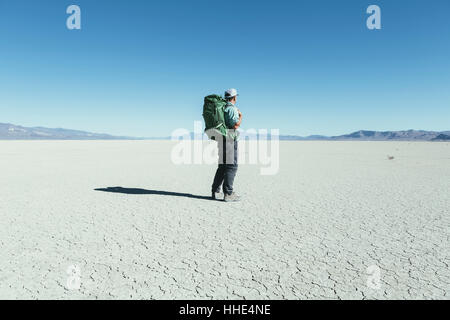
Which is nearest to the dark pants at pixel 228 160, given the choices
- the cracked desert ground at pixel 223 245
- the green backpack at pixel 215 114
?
the green backpack at pixel 215 114

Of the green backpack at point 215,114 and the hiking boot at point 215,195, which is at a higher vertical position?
the green backpack at point 215,114

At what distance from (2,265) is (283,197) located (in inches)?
183

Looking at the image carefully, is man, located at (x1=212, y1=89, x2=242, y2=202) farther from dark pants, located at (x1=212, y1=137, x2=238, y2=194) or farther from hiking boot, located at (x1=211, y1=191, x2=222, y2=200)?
hiking boot, located at (x1=211, y1=191, x2=222, y2=200)

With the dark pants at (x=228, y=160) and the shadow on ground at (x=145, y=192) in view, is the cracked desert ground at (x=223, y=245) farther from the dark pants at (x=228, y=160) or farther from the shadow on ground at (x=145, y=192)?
the dark pants at (x=228, y=160)

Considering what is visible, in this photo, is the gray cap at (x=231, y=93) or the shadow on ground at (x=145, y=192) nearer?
the gray cap at (x=231, y=93)

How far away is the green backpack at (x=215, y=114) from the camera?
5.21m

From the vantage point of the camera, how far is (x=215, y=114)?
5211 millimetres

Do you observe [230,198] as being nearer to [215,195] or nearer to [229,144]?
[215,195]

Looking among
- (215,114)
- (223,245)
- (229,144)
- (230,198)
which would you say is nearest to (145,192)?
(230,198)

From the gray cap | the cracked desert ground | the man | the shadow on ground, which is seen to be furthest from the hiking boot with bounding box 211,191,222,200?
the gray cap

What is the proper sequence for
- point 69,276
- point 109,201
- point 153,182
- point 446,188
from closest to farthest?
point 69,276, point 109,201, point 446,188, point 153,182
